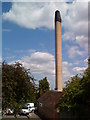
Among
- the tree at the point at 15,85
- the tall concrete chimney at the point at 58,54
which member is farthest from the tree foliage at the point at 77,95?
the tall concrete chimney at the point at 58,54

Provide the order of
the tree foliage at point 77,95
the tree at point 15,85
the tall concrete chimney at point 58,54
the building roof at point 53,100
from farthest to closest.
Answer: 1. the tall concrete chimney at point 58,54
2. the building roof at point 53,100
3. the tree foliage at point 77,95
4. the tree at point 15,85

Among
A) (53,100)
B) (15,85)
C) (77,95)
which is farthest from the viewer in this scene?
(53,100)

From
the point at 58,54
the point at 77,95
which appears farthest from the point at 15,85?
the point at 58,54

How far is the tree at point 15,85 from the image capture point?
1306 cm

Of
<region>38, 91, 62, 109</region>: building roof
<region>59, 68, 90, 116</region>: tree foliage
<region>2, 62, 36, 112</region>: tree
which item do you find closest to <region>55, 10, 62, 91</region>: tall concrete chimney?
<region>38, 91, 62, 109</region>: building roof

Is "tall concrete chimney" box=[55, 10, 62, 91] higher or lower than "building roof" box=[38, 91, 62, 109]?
higher

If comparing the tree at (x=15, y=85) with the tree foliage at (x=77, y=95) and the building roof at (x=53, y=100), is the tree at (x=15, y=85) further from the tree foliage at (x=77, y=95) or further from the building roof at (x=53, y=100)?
the building roof at (x=53, y=100)

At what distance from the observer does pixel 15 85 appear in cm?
1366

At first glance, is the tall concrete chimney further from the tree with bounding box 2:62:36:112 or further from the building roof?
the tree with bounding box 2:62:36:112

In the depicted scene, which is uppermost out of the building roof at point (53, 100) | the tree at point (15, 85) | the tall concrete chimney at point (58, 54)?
the tall concrete chimney at point (58, 54)

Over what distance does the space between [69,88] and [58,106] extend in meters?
2.63

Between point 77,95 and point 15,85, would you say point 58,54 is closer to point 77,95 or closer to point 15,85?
point 77,95

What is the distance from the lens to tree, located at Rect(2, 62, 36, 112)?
1306cm

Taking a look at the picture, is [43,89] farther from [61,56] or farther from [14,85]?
[14,85]
